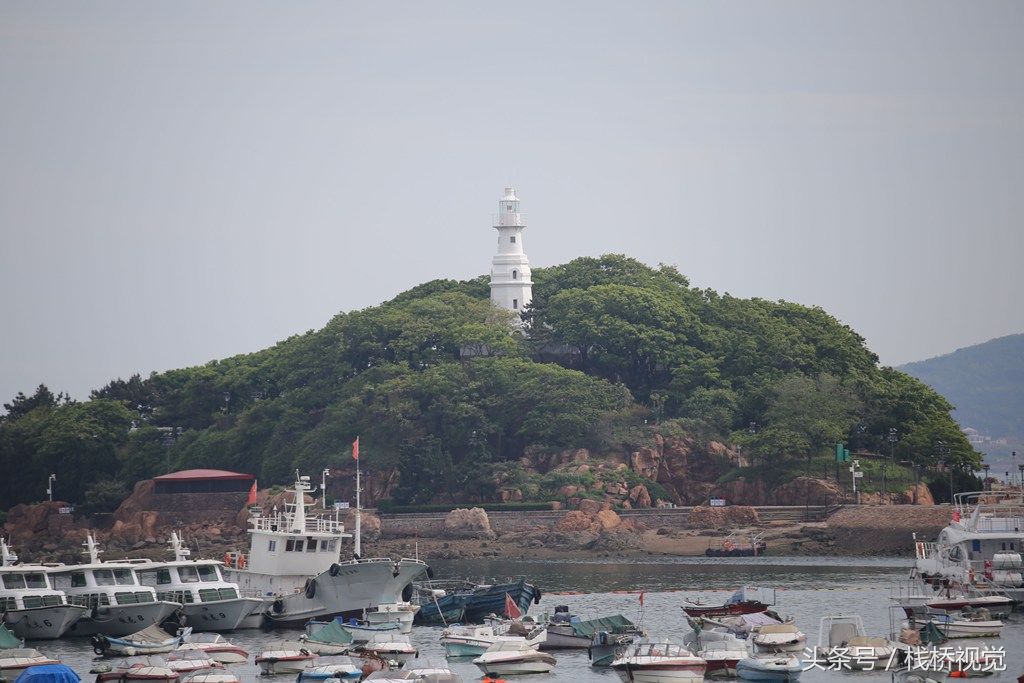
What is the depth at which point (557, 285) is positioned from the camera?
155875 mm

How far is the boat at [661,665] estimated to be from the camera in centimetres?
6262

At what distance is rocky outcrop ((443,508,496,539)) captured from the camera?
426 ft

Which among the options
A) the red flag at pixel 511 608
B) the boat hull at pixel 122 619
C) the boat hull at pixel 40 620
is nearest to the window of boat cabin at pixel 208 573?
the boat hull at pixel 122 619

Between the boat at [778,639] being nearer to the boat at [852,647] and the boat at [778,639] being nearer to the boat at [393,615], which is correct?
the boat at [852,647]

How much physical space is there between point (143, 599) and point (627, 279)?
75.7 metres

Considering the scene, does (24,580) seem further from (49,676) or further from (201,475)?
(201,475)

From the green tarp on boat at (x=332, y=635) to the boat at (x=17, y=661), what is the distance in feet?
32.1

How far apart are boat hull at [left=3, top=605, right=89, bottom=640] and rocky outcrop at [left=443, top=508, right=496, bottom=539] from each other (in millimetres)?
51540

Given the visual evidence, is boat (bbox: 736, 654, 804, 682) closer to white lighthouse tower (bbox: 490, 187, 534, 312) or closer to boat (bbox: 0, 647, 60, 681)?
boat (bbox: 0, 647, 60, 681)

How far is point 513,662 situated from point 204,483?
7993cm

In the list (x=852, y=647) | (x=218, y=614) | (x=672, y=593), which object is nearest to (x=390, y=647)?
(x=218, y=614)

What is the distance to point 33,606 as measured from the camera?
81.2 m

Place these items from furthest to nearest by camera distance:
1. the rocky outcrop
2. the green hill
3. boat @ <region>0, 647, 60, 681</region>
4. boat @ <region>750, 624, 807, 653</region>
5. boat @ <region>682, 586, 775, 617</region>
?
the green hill
the rocky outcrop
boat @ <region>682, 586, 775, 617</region>
boat @ <region>0, 647, 60, 681</region>
boat @ <region>750, 624, 807, 653</region>

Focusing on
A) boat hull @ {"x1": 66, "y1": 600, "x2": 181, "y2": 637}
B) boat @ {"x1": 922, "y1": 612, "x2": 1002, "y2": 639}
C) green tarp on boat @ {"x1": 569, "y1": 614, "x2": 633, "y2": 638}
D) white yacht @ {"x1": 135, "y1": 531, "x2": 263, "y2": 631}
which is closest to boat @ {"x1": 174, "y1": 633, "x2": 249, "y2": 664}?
boat hull @ {"x1": 66, "y1": 600, "x2": 181, "y2": 637}
